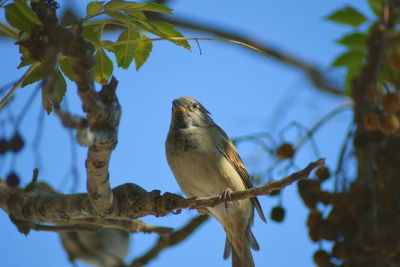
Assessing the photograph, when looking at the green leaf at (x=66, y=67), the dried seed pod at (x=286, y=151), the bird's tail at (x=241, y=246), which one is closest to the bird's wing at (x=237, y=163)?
the bird's tail at (x=241, y=246)

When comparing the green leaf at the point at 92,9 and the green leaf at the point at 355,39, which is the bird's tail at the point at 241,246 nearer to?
the green leaf at the point at 355,39

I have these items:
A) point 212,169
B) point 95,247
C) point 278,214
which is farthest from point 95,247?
point 278,214

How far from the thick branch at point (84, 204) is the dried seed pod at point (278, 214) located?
0.75 m

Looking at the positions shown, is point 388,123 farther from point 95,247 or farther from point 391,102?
point 95,247

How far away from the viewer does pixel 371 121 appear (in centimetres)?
348

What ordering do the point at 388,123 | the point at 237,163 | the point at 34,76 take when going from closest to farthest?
1. the point at 34,76
2. the point at 388,123
3. the point at 237,163

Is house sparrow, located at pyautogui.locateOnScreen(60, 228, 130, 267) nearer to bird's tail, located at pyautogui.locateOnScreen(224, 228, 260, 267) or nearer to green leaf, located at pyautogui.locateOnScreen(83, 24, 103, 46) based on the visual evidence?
bird's tail, located at pyautogui.locateOnScreen(224, 228, 260, 267)

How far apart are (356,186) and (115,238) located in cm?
275

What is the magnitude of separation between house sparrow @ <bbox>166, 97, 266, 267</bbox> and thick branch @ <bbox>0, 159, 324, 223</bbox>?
1.08 m

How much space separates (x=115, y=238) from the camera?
17.6 feet

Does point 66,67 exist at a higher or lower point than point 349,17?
lower

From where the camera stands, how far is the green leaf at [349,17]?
13.1 feet

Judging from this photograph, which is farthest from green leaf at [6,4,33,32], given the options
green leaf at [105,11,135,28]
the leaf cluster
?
green leaf at [105,11,135,28]

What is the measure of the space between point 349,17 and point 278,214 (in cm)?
161
